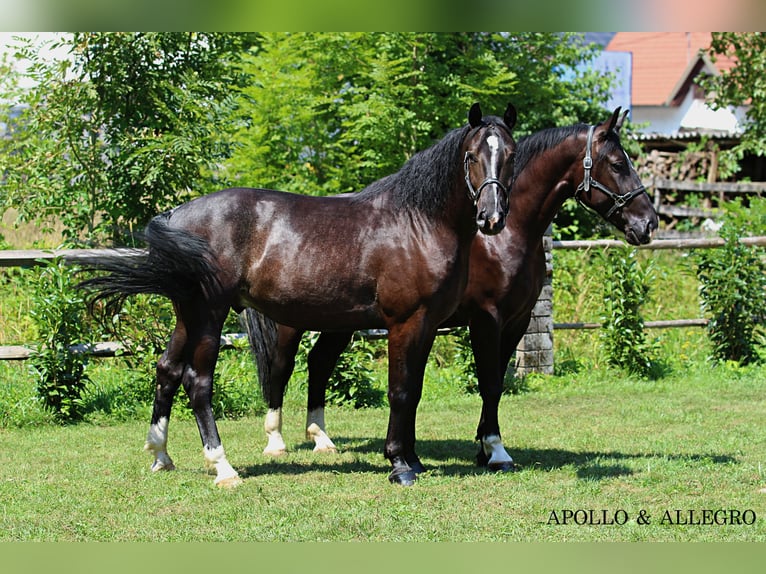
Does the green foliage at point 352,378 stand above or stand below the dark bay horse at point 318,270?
below

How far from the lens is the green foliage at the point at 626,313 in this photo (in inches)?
410

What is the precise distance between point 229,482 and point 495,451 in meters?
1.89

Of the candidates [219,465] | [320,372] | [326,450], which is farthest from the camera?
[320,372]

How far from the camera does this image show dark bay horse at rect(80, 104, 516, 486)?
228 inches

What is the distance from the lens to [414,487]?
5715 millimetres

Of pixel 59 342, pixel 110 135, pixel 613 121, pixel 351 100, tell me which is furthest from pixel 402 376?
pixel 351 100

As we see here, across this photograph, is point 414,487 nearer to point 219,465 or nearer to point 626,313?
point 219,465

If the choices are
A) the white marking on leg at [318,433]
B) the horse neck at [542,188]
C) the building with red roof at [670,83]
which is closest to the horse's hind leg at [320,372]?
the white marking on leg at [318,433]

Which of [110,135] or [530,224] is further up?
[110,135]

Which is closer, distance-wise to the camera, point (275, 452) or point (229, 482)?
Result: point (229, 482)

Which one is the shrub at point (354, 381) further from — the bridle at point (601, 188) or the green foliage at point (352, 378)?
the bridle at point (601, 188)

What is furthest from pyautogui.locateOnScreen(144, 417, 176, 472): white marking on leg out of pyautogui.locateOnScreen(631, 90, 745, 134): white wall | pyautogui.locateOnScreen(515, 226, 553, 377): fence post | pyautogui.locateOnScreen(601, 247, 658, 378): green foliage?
pyautogui.locateOnScreen(631, 90, 745, 134): white wall

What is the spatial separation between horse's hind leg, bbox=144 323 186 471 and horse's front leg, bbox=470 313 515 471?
2.07 m

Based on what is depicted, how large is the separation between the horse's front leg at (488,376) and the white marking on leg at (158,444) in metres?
2.22
